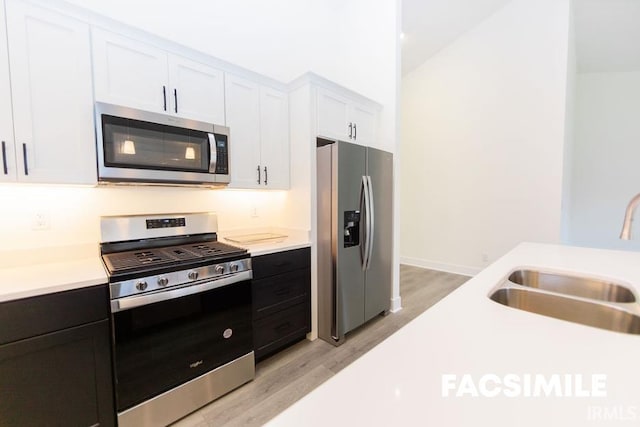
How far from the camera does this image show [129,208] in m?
1.92

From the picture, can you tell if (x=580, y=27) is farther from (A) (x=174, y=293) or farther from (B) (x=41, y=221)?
(B) (x=41, y=221)

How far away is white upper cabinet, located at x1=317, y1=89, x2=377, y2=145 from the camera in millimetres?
2434

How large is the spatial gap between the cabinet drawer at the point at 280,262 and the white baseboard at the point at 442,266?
10.1ft

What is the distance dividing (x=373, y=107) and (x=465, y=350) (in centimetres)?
272

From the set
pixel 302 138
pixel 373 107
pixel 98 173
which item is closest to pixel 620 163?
pixel 373 107

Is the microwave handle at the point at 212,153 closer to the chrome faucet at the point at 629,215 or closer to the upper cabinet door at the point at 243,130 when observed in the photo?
the upper cabinet door at the point at 243,130

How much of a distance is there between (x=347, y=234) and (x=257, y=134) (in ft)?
3.88

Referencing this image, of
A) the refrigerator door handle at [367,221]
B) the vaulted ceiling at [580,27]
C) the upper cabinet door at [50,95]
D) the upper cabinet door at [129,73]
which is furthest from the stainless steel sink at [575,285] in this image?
the vaulted ceiling at [580,27]

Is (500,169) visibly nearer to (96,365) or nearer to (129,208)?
(129,208)

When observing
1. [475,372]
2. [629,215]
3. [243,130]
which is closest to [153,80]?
[243,130]

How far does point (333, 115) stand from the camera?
8.27 feet

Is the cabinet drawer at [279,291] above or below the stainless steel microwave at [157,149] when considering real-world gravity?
below

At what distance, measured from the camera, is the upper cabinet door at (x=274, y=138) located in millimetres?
2322

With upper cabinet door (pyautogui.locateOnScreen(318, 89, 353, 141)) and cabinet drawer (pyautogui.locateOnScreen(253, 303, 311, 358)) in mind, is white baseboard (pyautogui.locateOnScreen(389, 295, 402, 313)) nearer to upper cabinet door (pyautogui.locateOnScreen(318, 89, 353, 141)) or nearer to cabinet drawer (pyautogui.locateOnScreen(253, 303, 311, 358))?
cabinet drawer (pyautogui.locateOnScreen(253, 303, 311, 358))
